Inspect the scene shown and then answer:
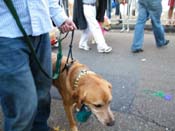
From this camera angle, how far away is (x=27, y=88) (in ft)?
6.61

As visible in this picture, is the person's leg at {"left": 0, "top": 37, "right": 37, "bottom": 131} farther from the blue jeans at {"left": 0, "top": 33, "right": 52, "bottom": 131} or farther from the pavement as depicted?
the pavement

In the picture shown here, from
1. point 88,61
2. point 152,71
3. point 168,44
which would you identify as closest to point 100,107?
point 152,71

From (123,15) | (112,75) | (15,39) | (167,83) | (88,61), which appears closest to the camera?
(15,39)

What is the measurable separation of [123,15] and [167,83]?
393cm

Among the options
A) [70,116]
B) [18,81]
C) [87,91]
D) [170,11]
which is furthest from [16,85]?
[170,11]

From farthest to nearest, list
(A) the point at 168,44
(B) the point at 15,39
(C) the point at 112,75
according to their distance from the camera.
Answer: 1. (A) the point at 168,44
2. (C) the point at 112,75
3. (B) the point at 15,39

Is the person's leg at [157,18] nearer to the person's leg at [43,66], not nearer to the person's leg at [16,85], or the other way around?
the person's leg at [43,66]

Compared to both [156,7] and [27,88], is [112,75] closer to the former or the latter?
[156,7]

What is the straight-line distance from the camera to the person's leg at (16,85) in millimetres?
1931

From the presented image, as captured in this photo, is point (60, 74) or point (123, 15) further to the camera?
point (123, 15)

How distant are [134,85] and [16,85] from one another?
8.53ft

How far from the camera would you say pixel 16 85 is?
196cm

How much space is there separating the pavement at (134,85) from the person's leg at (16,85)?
1.21 meters

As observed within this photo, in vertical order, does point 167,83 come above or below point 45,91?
below
